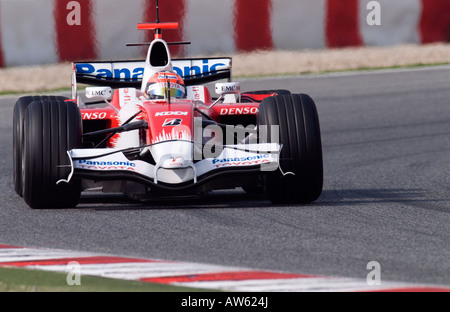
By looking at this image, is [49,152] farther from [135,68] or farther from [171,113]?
[135,68]

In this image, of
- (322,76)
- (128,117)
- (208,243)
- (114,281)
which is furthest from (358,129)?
(114,281)

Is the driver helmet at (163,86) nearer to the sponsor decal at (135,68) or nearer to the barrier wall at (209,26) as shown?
the sponsor decal at (135,68)

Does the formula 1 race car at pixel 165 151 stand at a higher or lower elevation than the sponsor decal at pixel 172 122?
lower

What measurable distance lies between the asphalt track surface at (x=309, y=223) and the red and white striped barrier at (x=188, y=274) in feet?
0.62

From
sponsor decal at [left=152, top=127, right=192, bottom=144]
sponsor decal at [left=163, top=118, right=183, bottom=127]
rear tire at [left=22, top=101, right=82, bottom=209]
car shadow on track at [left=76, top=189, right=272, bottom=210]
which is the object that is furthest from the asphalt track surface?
sponsor decal at [left=163, top=118, right=183, bottom=127]

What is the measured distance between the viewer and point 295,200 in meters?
8.52

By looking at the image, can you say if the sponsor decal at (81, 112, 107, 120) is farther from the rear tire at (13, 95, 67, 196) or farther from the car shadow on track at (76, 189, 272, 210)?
the car shadow on track at (76, 189, 272, 210)

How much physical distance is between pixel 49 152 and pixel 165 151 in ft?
2.80

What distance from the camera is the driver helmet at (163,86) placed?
9359 mm

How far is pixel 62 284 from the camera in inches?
219

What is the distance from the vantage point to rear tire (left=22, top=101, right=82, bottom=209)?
26.6 ft

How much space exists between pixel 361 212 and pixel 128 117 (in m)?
2.18

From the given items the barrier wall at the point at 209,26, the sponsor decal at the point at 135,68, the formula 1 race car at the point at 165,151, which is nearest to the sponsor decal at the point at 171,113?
the formula 1 race car at the point at 165,151

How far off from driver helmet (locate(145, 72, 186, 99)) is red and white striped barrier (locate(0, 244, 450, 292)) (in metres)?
3.03
